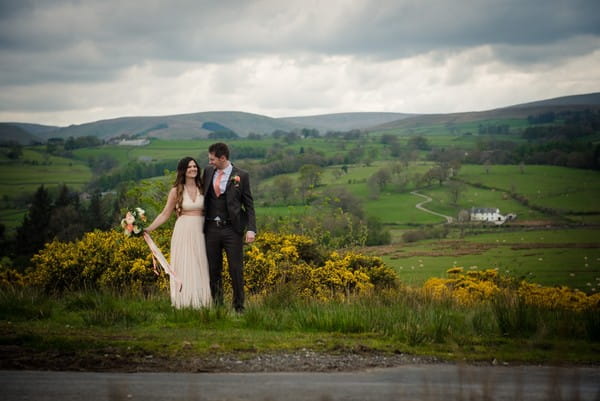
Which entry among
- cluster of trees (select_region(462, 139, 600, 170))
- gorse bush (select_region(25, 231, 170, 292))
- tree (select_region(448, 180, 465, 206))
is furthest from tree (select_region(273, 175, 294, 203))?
gorse bush (select_region(25, 231, 170, 292))

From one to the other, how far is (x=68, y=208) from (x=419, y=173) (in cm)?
7956

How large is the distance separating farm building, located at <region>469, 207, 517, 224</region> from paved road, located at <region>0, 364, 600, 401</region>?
89977mm

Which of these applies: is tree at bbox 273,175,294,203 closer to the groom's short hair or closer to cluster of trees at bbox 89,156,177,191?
cluster of trees at bbox 89,156,177,191

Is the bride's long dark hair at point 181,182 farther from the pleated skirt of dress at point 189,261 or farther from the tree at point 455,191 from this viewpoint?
the tree at point 455,191

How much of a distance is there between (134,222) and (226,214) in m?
1.90

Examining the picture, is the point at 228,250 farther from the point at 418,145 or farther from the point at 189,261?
the point at 418,145

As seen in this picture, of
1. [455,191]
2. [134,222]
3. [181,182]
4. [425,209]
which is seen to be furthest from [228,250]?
[455,191]

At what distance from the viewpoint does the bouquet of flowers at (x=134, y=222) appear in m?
11.2

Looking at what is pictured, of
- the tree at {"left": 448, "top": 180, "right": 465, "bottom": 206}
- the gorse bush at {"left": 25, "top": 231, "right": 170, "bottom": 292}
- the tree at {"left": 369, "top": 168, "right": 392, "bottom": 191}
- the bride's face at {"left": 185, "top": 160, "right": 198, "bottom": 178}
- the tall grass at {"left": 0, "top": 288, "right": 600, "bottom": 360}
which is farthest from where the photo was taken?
the tree at {"left": 369, "top": 168, "right": 392, "bottom": 191}

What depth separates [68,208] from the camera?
243 feet

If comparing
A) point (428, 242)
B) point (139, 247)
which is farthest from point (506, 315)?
point (428, 242)

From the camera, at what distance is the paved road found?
18.2 ft

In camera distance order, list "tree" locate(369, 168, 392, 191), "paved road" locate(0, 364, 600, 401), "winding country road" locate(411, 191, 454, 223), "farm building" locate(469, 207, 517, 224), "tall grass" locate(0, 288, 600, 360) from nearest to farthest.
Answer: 1. "paved road" locate(0, 364, 600, 401)
2. "tall grass" locate(0, 288, 600, 360)
3. "farm building" locate(469, 207, 517, 224)
4. "winding country road" locate(411, 191, 454, 223)
5. "tree" locate(369, 168, 392, 191)

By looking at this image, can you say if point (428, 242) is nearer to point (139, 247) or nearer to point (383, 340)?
point (139, 247)
